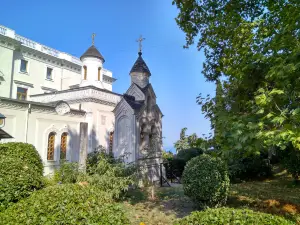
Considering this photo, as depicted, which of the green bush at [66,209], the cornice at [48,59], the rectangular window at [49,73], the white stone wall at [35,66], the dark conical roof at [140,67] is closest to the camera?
the green bush at [66,209]

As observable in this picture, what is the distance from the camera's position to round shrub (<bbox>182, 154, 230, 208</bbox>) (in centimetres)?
833

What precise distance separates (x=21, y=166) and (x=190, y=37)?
10786mm

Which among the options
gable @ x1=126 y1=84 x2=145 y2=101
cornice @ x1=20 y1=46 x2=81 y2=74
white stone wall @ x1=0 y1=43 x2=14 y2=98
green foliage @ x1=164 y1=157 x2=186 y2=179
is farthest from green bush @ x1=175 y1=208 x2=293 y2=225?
cornice @ x1=20 y1=46 x2=81 y2=74

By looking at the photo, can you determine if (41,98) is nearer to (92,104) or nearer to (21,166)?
(92,104)

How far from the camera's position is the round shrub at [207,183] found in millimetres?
8328

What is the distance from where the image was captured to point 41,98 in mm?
23391

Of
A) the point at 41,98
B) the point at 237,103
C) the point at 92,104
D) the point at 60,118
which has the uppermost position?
the point at 41,98

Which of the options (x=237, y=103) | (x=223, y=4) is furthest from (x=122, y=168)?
(x=223, y=4)

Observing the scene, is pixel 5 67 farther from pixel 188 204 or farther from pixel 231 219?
pixel 231 219

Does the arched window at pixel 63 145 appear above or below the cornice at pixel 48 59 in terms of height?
below

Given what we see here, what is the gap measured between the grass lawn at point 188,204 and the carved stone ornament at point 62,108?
996 cm

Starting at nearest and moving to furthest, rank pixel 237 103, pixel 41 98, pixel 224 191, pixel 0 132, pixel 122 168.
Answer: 1. pixel 237 103
2. pixel 224 191
3. pixel 0 132
4. pixel 122 168
5. pixel 41 98

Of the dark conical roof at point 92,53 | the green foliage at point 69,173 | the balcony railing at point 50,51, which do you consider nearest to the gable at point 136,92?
the dark conical roof at point 92,53

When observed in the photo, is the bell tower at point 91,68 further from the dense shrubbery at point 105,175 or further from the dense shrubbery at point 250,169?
the dense shrubbery at point 250,169
